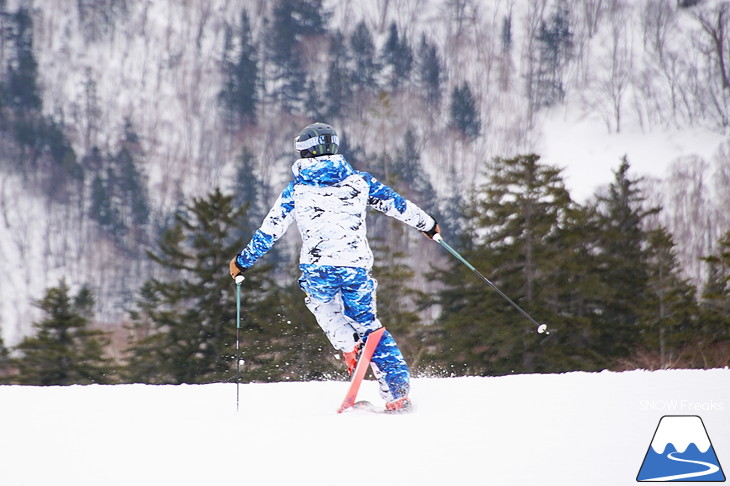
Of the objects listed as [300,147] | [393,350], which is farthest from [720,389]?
[300,147]

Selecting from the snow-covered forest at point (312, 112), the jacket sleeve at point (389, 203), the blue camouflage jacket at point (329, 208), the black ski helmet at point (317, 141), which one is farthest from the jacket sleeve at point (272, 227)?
the snow-covered forest at point (312, 112)

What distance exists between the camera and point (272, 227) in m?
4.86

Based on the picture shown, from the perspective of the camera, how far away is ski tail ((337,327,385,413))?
4523 millimetres

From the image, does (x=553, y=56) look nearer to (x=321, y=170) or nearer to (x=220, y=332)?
(x=220, y=332)

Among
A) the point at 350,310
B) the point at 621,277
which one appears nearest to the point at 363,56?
the point at 621,277

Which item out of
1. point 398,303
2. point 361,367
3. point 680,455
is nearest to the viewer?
point 680,455

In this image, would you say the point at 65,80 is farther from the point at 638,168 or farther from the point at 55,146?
the point at 638,168

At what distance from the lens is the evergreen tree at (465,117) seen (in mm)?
126363

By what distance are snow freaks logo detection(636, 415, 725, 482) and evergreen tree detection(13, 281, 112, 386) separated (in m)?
24.2

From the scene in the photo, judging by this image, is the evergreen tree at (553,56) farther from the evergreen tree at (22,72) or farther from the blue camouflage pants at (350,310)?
the blue camouflage pants at (350,310)

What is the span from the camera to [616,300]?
2417 centimetres

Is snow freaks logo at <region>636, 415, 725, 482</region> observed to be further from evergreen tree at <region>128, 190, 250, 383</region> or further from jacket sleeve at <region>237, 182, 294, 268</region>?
evergreen tree at <region>128, 190, 250, 383</region>

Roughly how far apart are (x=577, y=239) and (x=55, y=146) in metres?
118

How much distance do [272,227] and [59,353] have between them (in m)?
22.8
